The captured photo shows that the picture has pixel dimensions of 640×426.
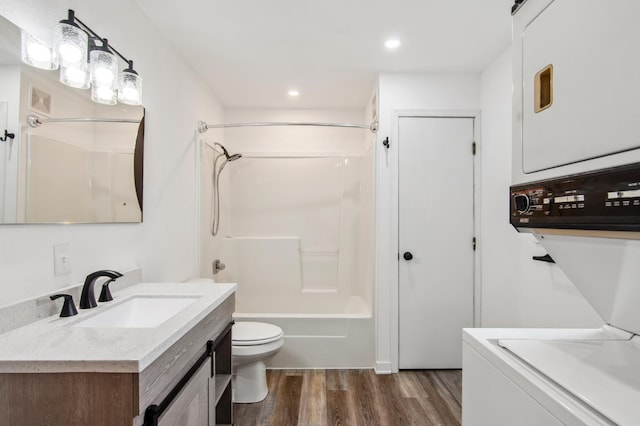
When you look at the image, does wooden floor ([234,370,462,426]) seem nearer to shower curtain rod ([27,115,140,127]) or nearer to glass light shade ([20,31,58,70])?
shower curtain rod ([27,115,140,127])

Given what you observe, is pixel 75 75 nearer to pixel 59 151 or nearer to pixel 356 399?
pixel 59 151

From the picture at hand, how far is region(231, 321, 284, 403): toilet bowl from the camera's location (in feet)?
6.86

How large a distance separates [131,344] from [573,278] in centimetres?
137

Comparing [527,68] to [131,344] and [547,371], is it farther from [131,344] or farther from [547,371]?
[131,344]

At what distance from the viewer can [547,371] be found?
818mm

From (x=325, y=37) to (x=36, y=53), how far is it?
5.11 feet

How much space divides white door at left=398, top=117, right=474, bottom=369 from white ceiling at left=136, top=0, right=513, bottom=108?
1.75 ft

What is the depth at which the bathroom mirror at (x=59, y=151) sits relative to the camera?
1062 millimetres

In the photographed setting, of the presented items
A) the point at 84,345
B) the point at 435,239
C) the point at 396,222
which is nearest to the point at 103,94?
the point at 84,345

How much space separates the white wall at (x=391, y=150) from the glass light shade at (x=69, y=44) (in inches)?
77.8

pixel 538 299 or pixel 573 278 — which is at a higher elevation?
pixel 573 278

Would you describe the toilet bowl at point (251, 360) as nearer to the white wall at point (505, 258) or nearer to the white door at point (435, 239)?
the white door at point (435, 239)

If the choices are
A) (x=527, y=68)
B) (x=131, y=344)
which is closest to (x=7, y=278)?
(x=131, y=344)

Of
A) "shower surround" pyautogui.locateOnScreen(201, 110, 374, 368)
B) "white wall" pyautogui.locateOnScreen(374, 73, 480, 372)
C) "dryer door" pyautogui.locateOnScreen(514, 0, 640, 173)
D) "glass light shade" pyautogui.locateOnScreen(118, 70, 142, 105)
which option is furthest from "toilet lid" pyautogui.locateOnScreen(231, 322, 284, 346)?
"dryer door" pyautogui.locateOnScreen(514, 0, 640, 173)
